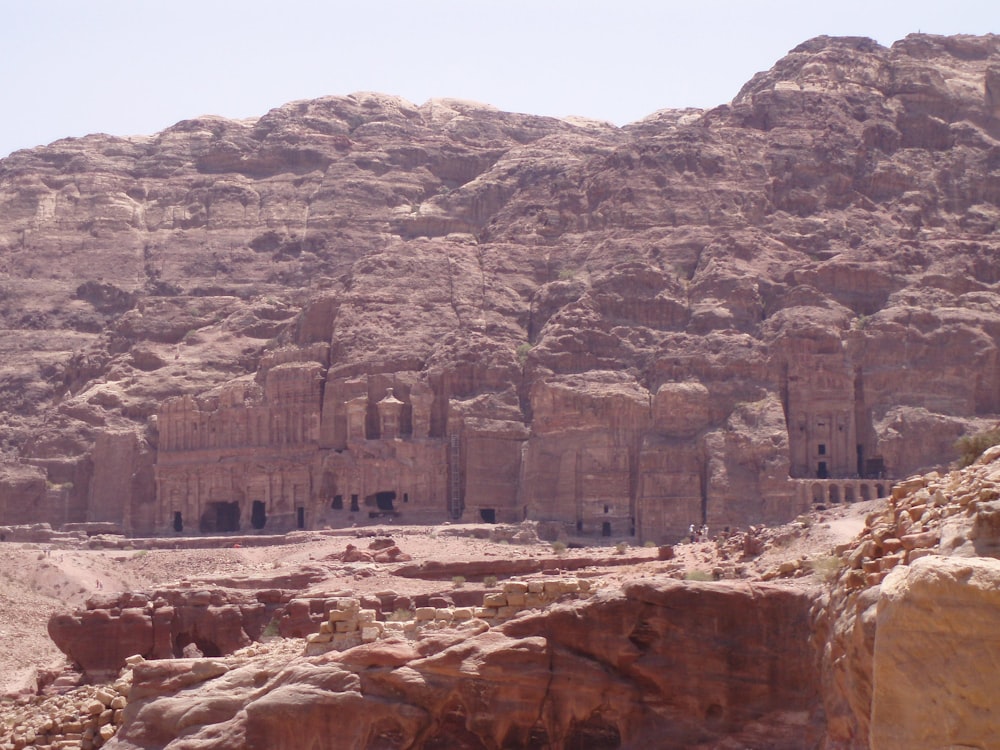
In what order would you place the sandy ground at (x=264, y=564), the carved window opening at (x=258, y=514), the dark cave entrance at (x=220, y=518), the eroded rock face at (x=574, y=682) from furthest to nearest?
the dark cave entrance at (x=220, y=518)
the carved window opening at (x=258, y=514)
the sandy ground at (x=264, y=564)
the eroded rock face at (x=574, y=682)

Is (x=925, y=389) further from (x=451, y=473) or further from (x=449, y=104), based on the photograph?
(x=449, y=104)

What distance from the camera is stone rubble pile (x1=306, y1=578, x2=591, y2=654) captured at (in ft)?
102

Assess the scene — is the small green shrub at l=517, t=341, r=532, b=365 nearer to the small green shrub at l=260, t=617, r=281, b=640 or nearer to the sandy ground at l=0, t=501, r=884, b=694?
the sandy ground at l=0, t=501, r=884, b=694

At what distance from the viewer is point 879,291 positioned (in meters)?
77.1

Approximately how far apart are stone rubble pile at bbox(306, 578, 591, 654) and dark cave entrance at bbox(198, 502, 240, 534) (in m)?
50.3

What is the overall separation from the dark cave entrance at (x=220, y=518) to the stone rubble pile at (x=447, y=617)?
50329mm

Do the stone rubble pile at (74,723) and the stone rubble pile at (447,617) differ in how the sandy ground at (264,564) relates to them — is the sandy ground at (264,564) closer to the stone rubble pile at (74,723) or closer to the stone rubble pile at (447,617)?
the stone rubble pile at (447,617)

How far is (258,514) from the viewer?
81938 millimetres

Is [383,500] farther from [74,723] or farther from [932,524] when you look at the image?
[932,524]

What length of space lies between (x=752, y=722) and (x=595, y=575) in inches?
712

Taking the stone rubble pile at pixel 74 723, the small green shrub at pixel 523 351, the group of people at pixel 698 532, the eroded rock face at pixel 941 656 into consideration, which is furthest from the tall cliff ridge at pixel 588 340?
the eroded rock face at pixel 941 656

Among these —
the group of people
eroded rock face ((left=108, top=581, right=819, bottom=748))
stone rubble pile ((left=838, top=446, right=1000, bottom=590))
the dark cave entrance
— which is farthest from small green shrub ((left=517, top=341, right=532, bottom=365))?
stone rubble pile ((left=838, top=446, right=1000, bottom=590))

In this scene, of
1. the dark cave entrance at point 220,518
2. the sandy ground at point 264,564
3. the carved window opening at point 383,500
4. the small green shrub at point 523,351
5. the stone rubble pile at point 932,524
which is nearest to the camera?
the stone rubble pile at point 932,524

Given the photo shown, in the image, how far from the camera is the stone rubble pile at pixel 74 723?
35.1 metres
